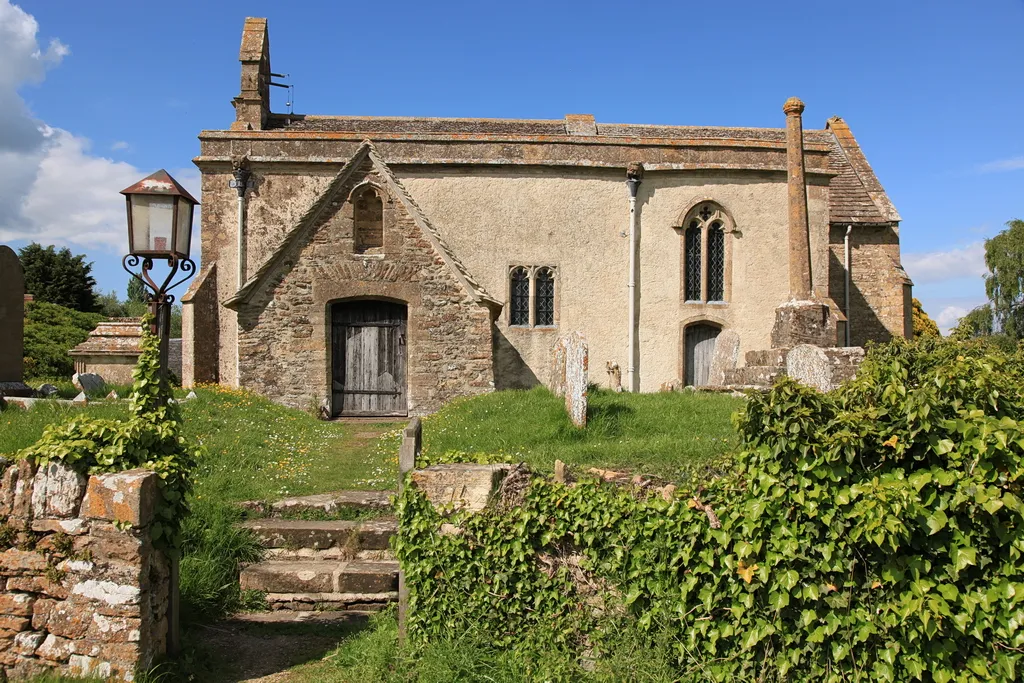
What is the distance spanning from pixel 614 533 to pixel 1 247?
1151 cm

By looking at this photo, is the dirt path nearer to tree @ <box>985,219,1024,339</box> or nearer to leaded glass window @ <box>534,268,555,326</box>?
leaded glass window @ <box>534,268,555,326</box>

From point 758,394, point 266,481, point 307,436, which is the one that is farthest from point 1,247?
point 758,394

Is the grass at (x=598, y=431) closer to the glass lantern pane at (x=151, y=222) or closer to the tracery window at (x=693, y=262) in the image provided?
the glass lantern pane at (x=151, y=222)

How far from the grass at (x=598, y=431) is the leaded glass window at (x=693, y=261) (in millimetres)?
5728

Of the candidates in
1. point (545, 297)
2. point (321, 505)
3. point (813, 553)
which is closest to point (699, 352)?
point (545, 297)

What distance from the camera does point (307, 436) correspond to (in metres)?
10.6

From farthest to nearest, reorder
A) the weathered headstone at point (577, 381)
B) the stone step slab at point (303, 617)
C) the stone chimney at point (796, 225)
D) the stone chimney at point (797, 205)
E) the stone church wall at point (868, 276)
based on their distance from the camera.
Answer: the stone church wall at point (868, 276)
the stone chimney at point (797, 205)
the stone chimney at point (796, 225)
the weathered headstone at point (577, 381)
the stone step slab at point (303, 617)

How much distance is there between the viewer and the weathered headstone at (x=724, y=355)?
1411cm

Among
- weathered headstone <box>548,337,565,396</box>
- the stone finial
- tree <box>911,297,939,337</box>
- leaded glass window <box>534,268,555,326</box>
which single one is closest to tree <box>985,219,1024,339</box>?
tree <box>911,297,939,337</box>

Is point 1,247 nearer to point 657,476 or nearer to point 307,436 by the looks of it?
point 307,436

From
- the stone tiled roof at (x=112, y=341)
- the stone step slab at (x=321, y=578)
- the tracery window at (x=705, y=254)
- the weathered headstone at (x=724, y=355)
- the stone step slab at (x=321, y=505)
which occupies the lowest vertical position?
the stone step slab at (x=321, y=578)

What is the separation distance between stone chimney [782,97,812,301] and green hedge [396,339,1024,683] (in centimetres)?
1140

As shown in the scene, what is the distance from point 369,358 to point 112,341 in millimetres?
8279

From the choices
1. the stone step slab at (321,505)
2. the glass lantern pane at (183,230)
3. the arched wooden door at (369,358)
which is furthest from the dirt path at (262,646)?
the arched wooden door at (369,358)
